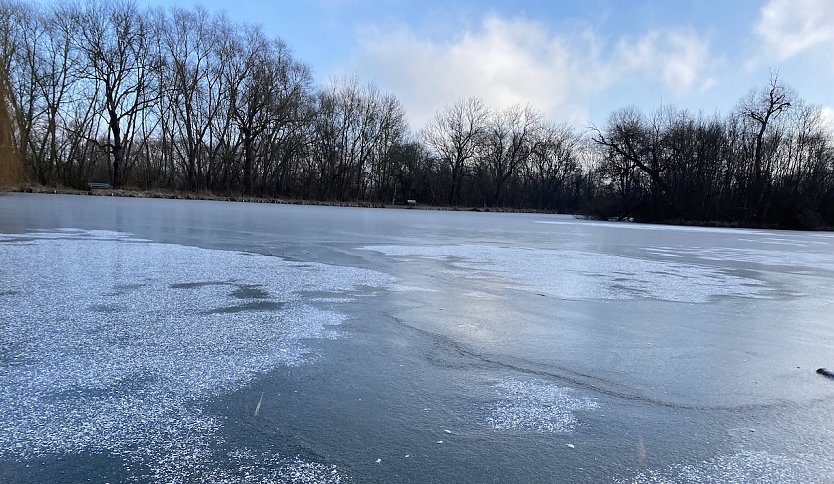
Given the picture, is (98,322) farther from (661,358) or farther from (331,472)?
(661,358)

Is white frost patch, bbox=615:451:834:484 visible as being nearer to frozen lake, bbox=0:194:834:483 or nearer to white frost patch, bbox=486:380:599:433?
frozen lake, bbox=0:194:834:483

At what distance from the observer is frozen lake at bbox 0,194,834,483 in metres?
1.70

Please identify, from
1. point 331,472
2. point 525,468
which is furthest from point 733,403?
point 331,472

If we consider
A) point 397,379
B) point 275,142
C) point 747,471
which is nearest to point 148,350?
point 397,379

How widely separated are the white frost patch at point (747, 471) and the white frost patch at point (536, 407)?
38cm

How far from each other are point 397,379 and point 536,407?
654mm

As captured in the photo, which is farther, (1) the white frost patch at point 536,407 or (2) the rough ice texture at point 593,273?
(2) the rough ice texture at point 593,273

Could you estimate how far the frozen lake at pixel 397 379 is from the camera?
1.70 metres

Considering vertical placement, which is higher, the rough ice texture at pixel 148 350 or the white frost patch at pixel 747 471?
the white frost patch at pixel 747 471

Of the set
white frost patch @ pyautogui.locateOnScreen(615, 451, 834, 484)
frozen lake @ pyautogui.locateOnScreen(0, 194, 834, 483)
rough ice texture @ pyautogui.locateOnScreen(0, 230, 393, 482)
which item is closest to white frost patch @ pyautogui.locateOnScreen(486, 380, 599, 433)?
frozen lake @ pyautogui.locateOnScreen(0, 194, 834, 483)

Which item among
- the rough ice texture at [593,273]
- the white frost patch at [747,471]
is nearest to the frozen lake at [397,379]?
the white frost patch at [747,471]

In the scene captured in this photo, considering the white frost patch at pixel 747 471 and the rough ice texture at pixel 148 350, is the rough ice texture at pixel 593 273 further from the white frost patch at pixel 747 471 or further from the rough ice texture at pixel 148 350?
the white frost patch at pixel 747 471

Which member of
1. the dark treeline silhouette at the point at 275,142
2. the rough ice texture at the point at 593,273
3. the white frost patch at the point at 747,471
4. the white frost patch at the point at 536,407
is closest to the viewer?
the white frost patch at the point at 747,471

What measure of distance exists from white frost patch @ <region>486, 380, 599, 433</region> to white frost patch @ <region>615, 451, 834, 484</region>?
38 cm
